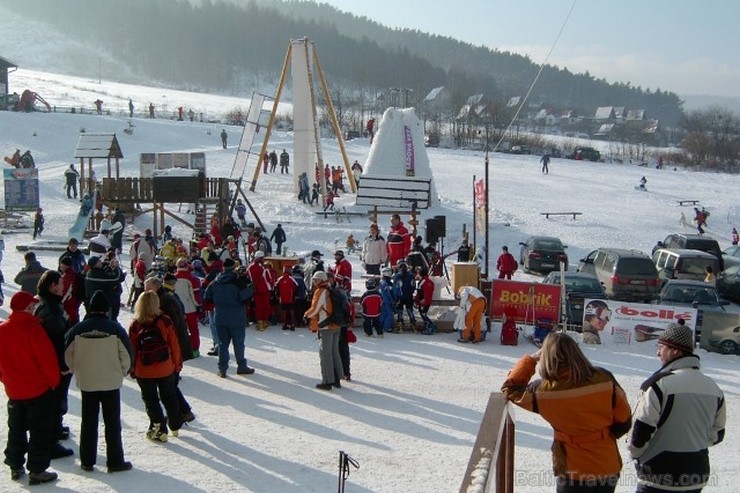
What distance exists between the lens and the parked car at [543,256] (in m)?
Answer: 22.9

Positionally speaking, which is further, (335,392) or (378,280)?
(378,280)

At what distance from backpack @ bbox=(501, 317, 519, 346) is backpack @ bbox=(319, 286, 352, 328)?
4417mm

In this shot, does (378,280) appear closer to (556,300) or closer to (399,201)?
(556,300)

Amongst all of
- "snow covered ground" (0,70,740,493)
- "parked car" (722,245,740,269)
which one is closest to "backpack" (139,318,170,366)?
"snow covered ground" (0,70,740,493)

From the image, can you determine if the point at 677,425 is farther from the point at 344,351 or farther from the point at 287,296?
the point at 287,296

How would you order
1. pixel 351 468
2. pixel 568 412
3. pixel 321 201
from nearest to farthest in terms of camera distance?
pixel 568 412 < pixel 351 468 < pixel 321 201

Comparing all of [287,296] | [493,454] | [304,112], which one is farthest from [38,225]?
[493,454]

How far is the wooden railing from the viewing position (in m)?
3.61

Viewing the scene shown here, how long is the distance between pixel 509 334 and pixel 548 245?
1059 cm

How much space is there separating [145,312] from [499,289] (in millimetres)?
8148

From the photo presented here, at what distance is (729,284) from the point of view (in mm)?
20562

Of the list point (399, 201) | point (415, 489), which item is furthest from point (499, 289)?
point (399, 201)

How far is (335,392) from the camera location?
9.98 meters

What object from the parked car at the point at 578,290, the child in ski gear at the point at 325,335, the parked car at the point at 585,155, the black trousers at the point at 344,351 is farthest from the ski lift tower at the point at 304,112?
the parked car at the point at 585,155
